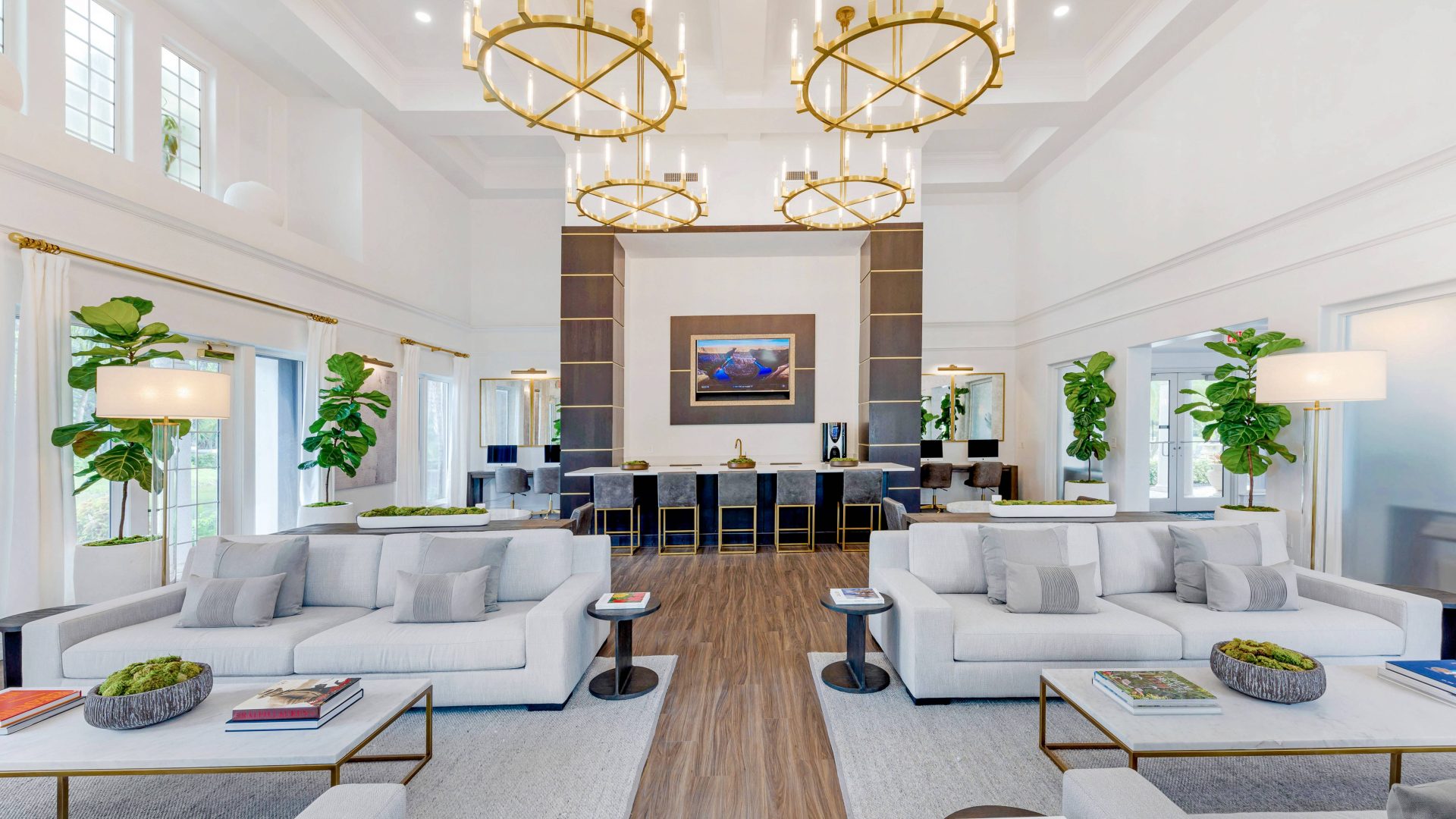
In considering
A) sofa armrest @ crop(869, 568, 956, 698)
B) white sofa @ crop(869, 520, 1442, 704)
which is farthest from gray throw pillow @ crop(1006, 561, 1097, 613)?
sofa armrest @ crop(869, 568, 956, 698)

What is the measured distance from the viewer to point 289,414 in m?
Answer: 5.92

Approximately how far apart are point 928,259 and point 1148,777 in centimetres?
773

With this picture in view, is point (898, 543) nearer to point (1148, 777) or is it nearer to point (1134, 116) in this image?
point (1148, 777)

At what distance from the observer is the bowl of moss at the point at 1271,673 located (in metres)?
2.06

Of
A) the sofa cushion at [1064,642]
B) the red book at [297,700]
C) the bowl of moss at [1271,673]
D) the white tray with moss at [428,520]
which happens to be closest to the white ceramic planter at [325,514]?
the white tray with moss at [428,520]

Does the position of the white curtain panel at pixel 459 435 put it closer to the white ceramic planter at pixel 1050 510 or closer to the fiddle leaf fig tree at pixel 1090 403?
the white ceramic planter at pixel 1050 510

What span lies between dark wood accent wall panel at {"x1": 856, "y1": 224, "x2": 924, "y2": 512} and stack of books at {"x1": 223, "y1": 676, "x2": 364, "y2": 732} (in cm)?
595

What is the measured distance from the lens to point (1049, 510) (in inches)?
153

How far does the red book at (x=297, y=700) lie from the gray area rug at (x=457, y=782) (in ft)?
0.88

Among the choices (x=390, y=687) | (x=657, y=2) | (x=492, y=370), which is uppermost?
(x=657, y=2)

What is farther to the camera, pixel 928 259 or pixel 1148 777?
pixel 928 259

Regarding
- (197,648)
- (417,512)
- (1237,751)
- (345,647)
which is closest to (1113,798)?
(1237,751)

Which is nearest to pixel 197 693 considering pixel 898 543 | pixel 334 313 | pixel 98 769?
pixel 98 769

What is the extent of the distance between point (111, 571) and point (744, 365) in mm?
5995
